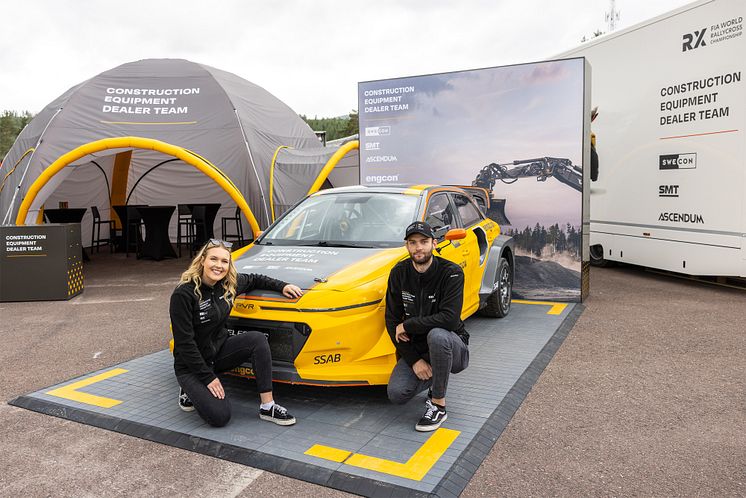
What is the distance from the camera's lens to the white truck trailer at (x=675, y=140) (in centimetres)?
839

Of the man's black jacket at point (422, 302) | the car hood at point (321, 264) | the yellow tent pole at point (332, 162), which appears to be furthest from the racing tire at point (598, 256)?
the man's black jacket at point (422, 302)

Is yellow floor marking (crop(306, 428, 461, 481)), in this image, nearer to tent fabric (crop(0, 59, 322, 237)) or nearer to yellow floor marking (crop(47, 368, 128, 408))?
yellow floor marking (crop(47, 368, 128, 408))

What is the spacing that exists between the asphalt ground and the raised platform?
0.11 metres

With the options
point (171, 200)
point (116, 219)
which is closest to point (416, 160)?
point (171, 200)

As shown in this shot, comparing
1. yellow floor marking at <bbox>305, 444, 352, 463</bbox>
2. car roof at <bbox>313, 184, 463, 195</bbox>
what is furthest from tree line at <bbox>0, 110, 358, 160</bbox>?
yellow floor marking at <bbox>305, 444, 352, 463</bbox>

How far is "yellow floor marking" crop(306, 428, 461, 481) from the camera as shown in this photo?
3.52 meters

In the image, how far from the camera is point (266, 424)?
4234mm

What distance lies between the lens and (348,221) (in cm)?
573

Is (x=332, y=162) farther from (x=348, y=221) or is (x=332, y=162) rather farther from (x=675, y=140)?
(x=348, y=221)

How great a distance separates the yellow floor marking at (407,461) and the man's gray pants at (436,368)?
37 centimetres

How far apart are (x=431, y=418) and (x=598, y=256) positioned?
8.53 meters

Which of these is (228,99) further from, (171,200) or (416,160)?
(416,160)

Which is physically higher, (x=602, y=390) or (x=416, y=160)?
(x=416, y=160)

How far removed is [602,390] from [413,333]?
1.84m
